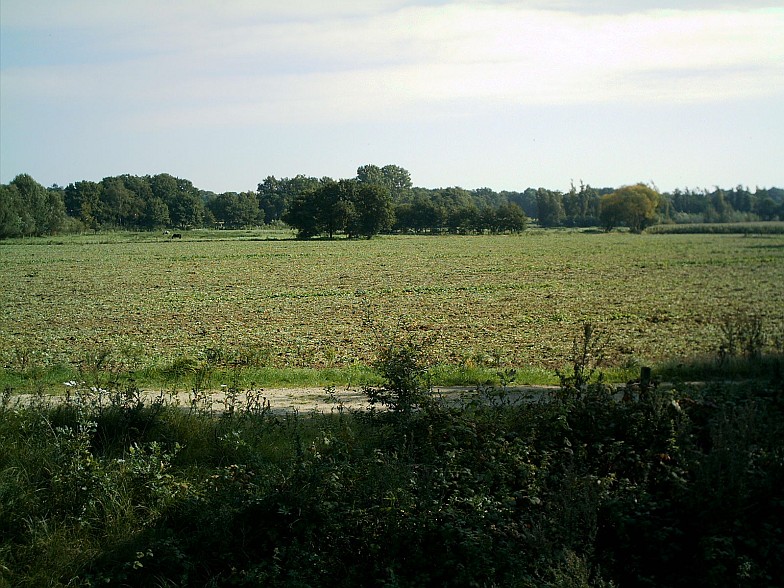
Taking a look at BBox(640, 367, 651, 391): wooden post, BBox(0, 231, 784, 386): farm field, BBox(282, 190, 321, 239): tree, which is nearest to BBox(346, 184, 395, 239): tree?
BBox(282, 190, 321, 239): tree

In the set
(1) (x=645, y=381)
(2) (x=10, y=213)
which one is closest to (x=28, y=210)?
(2) (x=10, y=213)

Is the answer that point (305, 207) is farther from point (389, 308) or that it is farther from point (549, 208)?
point (389, 308)

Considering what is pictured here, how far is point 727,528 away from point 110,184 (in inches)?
4842

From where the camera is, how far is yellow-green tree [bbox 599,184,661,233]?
2477 cm

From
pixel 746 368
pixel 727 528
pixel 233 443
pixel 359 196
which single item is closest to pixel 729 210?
pixel 746 368

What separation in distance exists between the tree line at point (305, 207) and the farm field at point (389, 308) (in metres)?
9.75

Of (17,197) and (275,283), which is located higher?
(17,197)

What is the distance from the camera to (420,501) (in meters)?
5.43

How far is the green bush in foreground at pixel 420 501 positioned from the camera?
5043 millimetres

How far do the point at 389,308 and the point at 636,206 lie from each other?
1225 cm

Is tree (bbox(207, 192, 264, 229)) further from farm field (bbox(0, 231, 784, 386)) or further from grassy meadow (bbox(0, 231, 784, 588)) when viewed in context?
grassy meadow (bbox(0, 231, 784, 588))

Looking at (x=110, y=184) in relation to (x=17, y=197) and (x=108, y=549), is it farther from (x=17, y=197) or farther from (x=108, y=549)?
(x=108, y=549)

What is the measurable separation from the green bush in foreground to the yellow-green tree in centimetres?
1604

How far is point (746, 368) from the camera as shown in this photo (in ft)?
34.6
